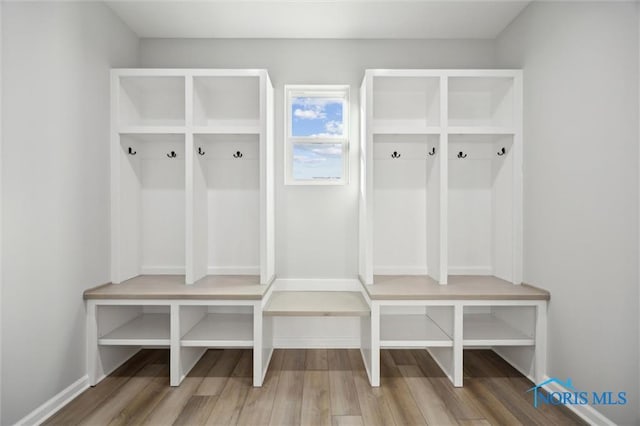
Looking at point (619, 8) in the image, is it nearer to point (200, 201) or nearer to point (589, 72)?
point (589, 72)

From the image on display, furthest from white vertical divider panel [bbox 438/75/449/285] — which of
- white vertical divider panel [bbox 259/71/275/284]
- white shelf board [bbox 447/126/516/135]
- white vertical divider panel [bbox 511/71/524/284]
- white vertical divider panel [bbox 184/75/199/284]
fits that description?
white vertical divider panel [bbox 184/75/199/284]

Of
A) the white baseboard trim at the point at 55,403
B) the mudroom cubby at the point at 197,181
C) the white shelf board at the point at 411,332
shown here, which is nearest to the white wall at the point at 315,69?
Result: the mudroom cubby at the point at 197,181

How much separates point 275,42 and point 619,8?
244cm

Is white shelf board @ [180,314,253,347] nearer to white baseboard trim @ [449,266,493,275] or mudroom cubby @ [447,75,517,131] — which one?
white baseboard trim @ [449,266,493,275]

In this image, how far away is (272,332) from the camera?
310 centimetres

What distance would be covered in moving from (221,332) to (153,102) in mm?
2079

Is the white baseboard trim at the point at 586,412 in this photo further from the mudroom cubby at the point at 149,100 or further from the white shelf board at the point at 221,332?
the mudroom cubby at the point at 149,100

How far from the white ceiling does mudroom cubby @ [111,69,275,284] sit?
52cm

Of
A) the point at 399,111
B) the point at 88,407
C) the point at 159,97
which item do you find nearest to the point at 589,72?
the point at 399,111

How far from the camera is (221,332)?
268cm

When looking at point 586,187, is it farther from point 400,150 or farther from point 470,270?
point 400,150

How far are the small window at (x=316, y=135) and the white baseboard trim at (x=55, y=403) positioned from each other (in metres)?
2.11

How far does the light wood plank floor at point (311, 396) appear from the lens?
206 cm

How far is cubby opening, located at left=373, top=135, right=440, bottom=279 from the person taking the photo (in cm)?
316
